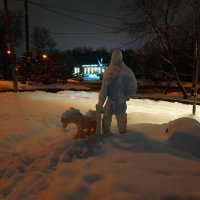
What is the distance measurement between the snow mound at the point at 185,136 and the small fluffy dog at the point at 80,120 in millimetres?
1689

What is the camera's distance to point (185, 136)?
598cm

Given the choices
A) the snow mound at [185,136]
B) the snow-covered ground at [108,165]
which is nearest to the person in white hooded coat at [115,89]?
the snow-covered ground at [108,165]

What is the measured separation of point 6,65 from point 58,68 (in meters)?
10.5

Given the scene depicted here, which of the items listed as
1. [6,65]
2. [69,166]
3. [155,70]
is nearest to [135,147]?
[69,166]

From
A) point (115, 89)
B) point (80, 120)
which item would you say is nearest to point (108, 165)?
point (80, 120)

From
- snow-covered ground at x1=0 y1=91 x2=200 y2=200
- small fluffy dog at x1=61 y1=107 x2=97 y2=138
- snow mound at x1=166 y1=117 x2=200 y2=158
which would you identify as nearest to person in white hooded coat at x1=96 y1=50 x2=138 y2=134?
small fluffy dog at x1=61 y1=107 x2=97 y2=138

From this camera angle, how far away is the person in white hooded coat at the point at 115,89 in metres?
6.66

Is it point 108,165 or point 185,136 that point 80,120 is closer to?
point 108,165

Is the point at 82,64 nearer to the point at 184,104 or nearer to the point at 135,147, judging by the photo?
the point at 184,104

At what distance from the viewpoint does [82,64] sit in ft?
277

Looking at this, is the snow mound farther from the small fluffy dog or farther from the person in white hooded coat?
the small fluffy dog

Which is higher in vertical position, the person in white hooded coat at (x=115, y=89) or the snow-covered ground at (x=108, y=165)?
the person in white hooded coat at (x=115, y=89)

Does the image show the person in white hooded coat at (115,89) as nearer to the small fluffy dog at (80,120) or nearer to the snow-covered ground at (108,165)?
the small fluffy dog at (80,120)

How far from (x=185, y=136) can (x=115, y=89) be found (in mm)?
1833
